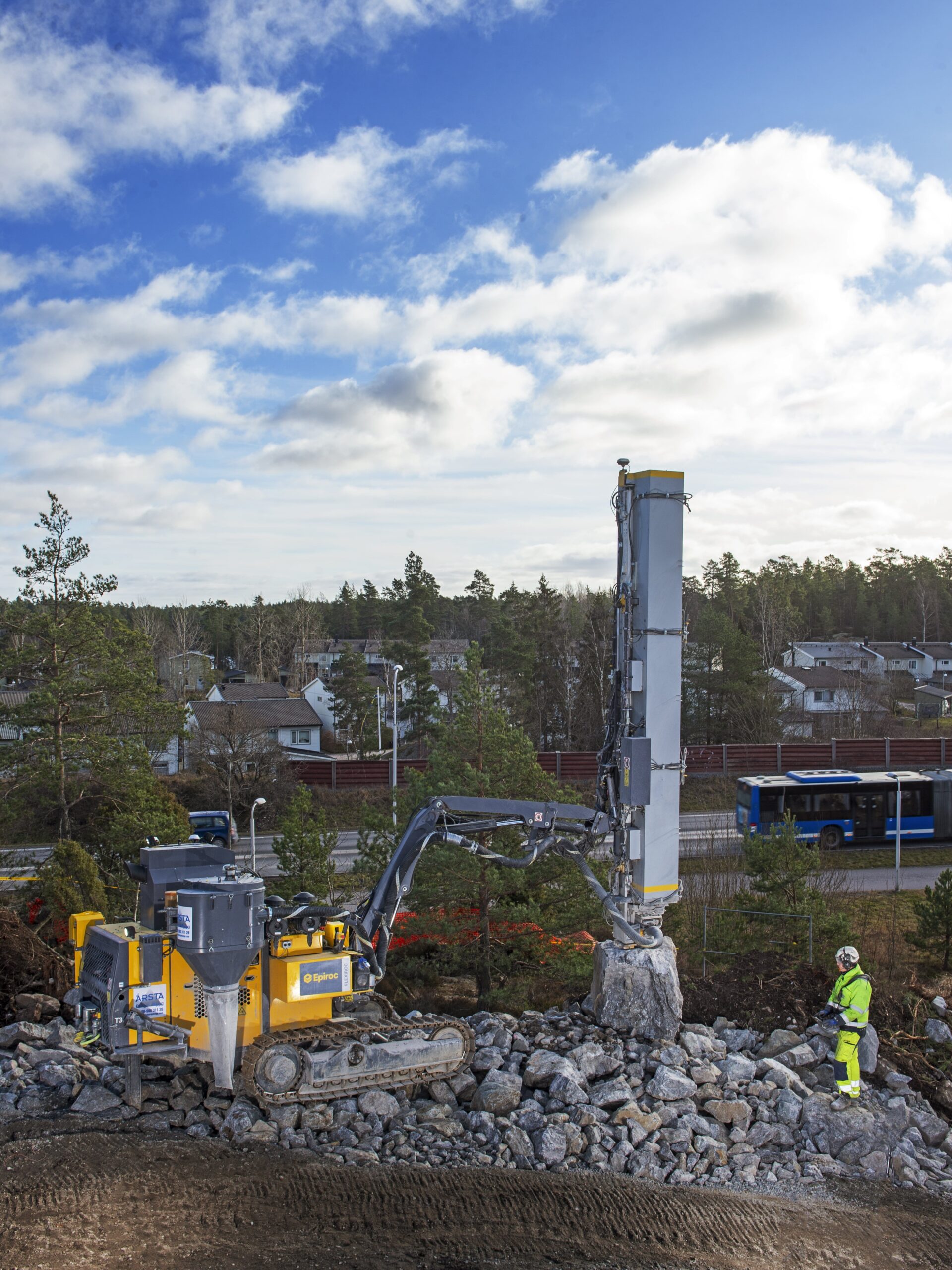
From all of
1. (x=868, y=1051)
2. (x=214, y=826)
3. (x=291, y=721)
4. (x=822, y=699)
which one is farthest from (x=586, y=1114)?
(x=822, y=699)

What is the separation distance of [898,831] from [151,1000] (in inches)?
872

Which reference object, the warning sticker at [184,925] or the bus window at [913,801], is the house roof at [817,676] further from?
the warning sticker at [184,925]

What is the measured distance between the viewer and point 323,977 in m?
10.6

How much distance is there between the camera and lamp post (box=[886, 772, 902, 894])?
26828 millimetres

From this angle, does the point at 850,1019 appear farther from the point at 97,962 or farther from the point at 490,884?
the point at 97,962

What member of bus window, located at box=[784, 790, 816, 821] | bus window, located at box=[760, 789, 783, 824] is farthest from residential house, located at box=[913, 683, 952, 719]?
bus window, located at box=[760, 789, 783, 824]

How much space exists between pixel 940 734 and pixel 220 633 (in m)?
69.8

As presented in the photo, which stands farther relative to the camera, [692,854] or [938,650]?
[938,650]

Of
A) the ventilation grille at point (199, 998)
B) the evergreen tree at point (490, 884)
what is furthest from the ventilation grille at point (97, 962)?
the evergreen tree at point (490, 884)

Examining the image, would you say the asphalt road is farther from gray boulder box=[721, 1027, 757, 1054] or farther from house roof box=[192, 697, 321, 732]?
gray boulder box=[721, 1027, 757, 1054]

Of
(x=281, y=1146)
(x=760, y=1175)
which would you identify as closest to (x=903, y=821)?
(x=760, y=1175)

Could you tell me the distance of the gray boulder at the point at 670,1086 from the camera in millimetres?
10523

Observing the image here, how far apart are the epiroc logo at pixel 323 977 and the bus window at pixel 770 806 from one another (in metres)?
25.2

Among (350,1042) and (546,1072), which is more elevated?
(350,1042)
